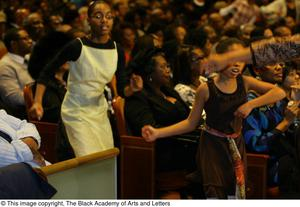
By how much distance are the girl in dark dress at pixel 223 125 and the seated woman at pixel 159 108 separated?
0.90m

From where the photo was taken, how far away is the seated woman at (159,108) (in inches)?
200

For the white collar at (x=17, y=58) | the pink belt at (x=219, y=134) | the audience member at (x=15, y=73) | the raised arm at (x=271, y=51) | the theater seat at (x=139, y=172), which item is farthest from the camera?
the white collar at (x=17, y=58)

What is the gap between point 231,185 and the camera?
4.14 meters

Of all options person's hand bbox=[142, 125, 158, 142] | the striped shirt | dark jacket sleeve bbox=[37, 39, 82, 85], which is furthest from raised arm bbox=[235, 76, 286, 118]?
dark jacket sleeve bbox=[37, 39, 82, 85]

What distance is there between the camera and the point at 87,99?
496 cm

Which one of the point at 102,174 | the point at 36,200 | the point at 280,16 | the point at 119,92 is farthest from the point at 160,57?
the point at 280,16

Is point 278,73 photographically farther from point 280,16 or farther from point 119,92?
point 280,16

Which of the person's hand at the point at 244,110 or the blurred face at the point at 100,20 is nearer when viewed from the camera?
the person's hand at the point at 244,110

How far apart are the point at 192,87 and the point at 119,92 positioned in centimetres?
62

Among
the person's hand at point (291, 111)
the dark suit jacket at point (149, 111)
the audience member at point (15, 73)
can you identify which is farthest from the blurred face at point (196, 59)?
the audience member at point (15, 73)

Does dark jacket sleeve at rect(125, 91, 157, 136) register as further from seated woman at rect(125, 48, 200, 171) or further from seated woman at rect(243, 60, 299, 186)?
seated woman at rect(243, 60, 299, 186)

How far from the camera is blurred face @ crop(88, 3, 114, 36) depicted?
4934mm

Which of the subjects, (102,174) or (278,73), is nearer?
(102,174)

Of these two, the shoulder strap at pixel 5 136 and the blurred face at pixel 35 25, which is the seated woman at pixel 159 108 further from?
the blurred face at pixel 35 25
